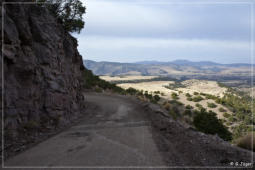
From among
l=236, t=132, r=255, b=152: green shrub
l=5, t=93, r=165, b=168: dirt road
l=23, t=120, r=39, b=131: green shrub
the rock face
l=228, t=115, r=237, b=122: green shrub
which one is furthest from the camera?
l=228, t=115, r=237, b=122: green shrub

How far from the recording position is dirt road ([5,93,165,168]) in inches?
283

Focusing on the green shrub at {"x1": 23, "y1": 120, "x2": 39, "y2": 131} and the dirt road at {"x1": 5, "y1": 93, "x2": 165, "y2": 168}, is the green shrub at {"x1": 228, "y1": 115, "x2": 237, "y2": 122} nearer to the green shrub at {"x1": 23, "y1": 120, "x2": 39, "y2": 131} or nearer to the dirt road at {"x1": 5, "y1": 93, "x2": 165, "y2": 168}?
the dirt road at {"x1": 5, "y1": 93, "x2": 165, "y2": 168}

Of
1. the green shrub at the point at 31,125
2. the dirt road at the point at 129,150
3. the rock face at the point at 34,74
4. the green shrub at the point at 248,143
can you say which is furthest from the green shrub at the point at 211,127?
the green shrub at the point at 31,125

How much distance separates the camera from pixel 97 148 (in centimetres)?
868

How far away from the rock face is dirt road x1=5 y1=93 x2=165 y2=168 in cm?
153

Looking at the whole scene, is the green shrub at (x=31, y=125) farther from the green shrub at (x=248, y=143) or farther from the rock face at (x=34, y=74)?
the green shrub at (x=248, y=143)

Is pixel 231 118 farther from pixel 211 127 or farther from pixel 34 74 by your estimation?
pixel 34 74

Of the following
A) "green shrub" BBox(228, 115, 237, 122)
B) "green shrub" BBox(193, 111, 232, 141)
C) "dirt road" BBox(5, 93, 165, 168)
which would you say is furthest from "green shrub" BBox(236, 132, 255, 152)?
"green shrub" BBox(228, 115, 237, 122)

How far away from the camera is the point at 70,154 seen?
8.00 metres

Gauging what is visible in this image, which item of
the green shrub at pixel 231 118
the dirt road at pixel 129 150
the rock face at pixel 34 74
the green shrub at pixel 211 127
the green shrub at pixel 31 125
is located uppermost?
the rock face at pixel 34 74

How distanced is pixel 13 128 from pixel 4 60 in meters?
2.86

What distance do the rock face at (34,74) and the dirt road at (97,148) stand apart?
1531 millimetres

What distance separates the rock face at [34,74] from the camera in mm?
9594

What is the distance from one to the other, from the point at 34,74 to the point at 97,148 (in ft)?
17.4
